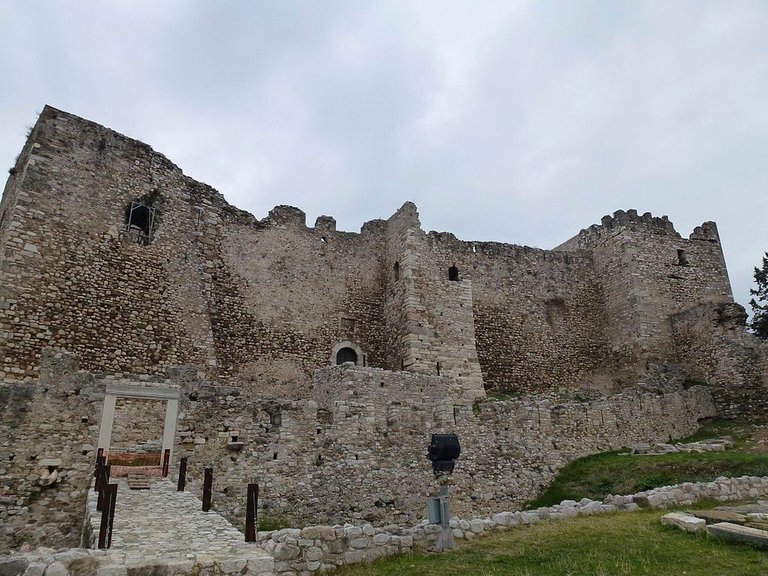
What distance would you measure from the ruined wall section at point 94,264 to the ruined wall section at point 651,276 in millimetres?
18656

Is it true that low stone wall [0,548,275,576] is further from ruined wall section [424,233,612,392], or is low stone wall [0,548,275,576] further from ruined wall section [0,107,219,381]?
ruined wall section [424,233,612,392]

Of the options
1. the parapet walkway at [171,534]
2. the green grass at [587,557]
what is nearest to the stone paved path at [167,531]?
the parapet walkway at [171,534]

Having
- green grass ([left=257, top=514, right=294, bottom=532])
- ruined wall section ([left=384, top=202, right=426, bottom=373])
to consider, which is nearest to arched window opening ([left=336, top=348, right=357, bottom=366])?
ruined wall section ([left=384, top=202, right=426, bottom=373])

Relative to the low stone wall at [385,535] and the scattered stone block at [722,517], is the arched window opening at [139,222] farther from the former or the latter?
the scattered stone block at [722,517]

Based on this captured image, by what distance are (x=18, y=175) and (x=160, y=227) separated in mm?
4246

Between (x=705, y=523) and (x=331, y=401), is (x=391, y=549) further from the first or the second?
(x=331, y=401)

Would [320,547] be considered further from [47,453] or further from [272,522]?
[47,453]

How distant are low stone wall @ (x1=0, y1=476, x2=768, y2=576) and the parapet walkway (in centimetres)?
7

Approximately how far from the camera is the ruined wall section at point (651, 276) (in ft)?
84.1

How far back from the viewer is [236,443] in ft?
42.3

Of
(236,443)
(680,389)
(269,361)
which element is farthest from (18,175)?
(680,389)

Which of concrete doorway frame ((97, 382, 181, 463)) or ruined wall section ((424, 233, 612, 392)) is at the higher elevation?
ruined wall section ((424, 233, 612, 392))

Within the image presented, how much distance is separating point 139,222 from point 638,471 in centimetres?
1712

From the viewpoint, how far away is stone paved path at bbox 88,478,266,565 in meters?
6.59
